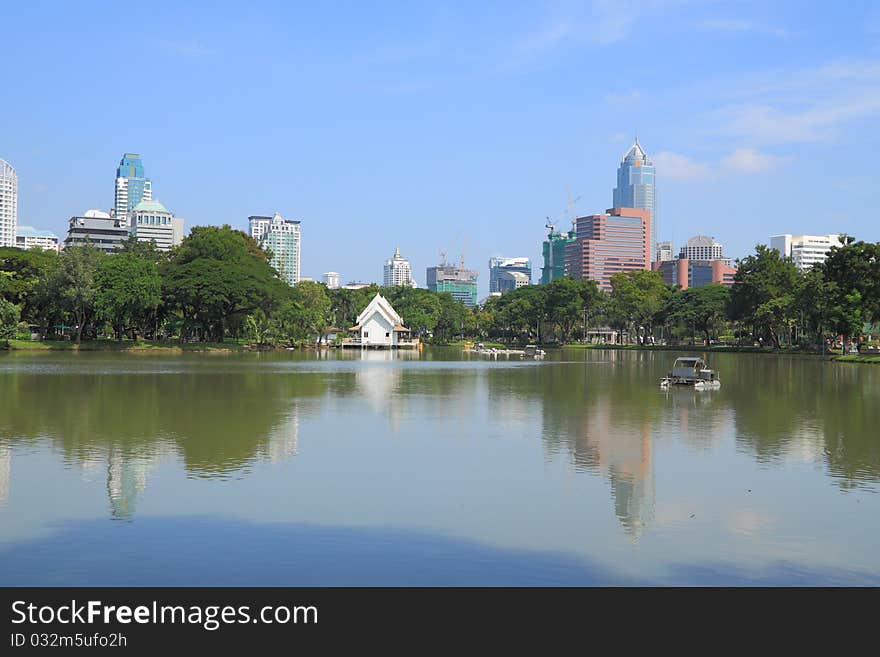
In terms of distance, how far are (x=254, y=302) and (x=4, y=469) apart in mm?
56357

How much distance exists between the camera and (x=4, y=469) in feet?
44.2

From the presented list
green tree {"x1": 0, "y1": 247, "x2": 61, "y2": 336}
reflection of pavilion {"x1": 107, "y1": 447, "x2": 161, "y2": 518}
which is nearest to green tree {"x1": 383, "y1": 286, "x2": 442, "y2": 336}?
green tree {"x1": 0, "y1": 247, "x2": 61, "y2": 336}

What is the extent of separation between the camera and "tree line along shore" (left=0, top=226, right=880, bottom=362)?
62375mm

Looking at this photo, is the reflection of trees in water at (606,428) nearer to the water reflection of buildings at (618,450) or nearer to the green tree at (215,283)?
the water reflection of buildings at (618,450)

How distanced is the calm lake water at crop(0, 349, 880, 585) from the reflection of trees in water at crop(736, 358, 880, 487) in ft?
0.39

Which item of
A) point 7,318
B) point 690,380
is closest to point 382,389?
point 690,380

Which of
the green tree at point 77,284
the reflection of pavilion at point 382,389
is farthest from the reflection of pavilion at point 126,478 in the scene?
the green tree at point 77,284

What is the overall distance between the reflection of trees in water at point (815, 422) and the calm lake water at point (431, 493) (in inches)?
4.7

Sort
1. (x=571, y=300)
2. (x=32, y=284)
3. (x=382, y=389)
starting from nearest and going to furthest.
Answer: (x=382, y=389) < (x=32, y=284) < (x=571, y=300)

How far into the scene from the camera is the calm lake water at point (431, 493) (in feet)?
28.4

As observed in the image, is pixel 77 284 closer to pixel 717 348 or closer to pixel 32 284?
pixel 32 284

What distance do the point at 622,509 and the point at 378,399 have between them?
1679 centimetres
